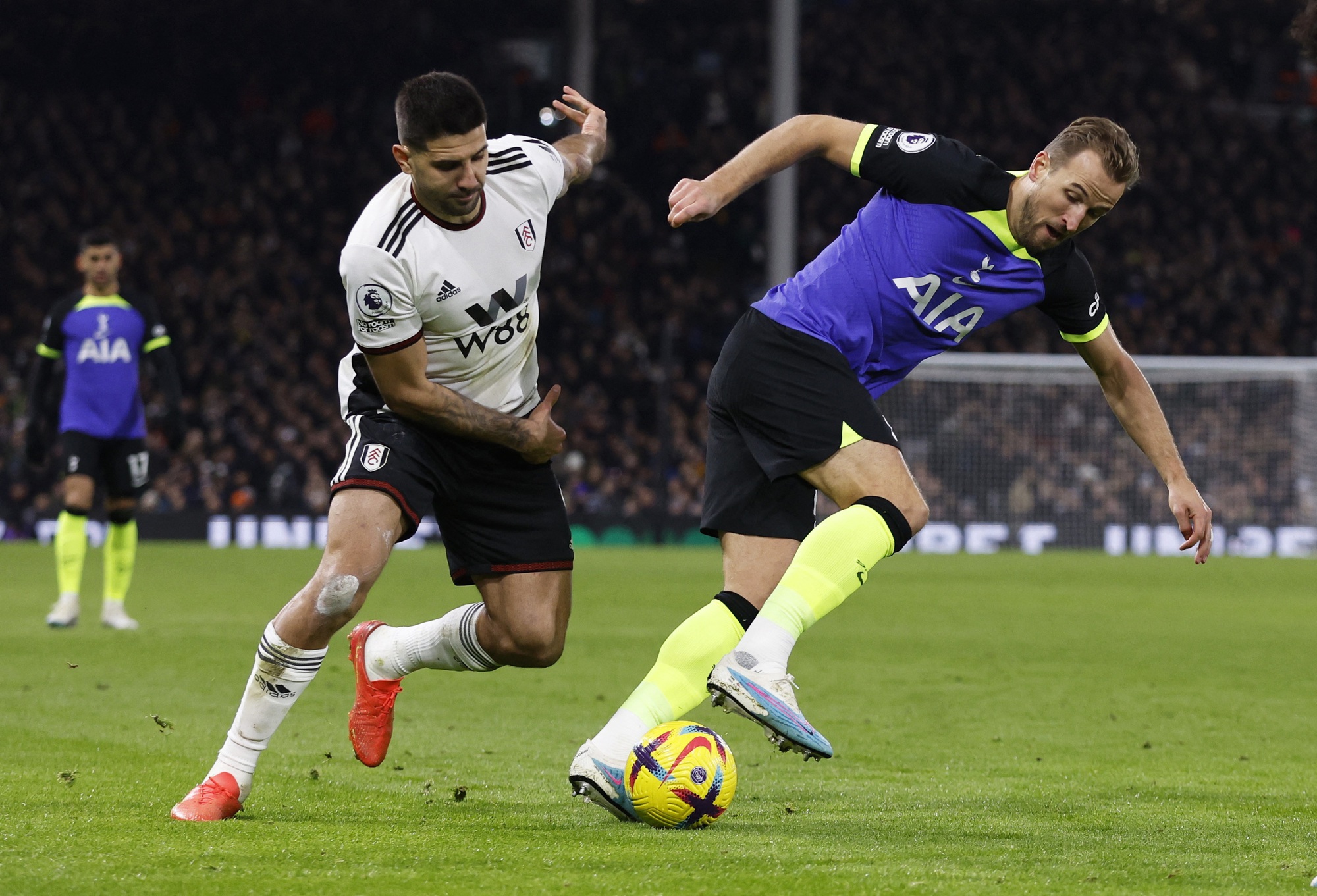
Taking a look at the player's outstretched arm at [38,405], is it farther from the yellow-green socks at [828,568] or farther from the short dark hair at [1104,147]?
the short dark hair at [1104,147]

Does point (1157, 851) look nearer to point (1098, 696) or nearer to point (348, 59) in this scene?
point (1098, 696)

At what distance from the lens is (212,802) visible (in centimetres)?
448

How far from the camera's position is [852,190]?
29281 millimetres

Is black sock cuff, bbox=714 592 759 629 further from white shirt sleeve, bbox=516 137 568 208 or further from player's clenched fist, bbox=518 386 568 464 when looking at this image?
white shirt sleeve, bbox=516 137 568 208


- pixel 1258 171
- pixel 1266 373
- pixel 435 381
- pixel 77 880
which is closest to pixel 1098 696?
pixel 435 381

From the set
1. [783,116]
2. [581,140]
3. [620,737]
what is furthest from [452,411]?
[783,116]

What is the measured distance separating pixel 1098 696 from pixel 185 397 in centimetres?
1890

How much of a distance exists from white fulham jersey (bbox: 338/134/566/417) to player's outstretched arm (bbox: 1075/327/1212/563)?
1.80 m

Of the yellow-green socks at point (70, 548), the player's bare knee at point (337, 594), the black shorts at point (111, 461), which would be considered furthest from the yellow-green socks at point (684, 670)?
the yellow-green socks at point (70, 548)

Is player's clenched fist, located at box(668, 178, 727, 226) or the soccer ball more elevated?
player's clenched fist, located at box(668, 178, 727, 226)

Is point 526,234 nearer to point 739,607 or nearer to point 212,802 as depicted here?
point 739,607

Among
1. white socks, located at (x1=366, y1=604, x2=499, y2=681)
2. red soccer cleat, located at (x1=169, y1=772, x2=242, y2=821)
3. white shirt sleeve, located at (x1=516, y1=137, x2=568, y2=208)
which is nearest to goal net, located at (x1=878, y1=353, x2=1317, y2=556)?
white shirt sleeve, located at (x1=516, y1=137, x2=568, y2=208)

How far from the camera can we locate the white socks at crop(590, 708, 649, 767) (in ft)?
15.1

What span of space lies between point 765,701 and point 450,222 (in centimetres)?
170
